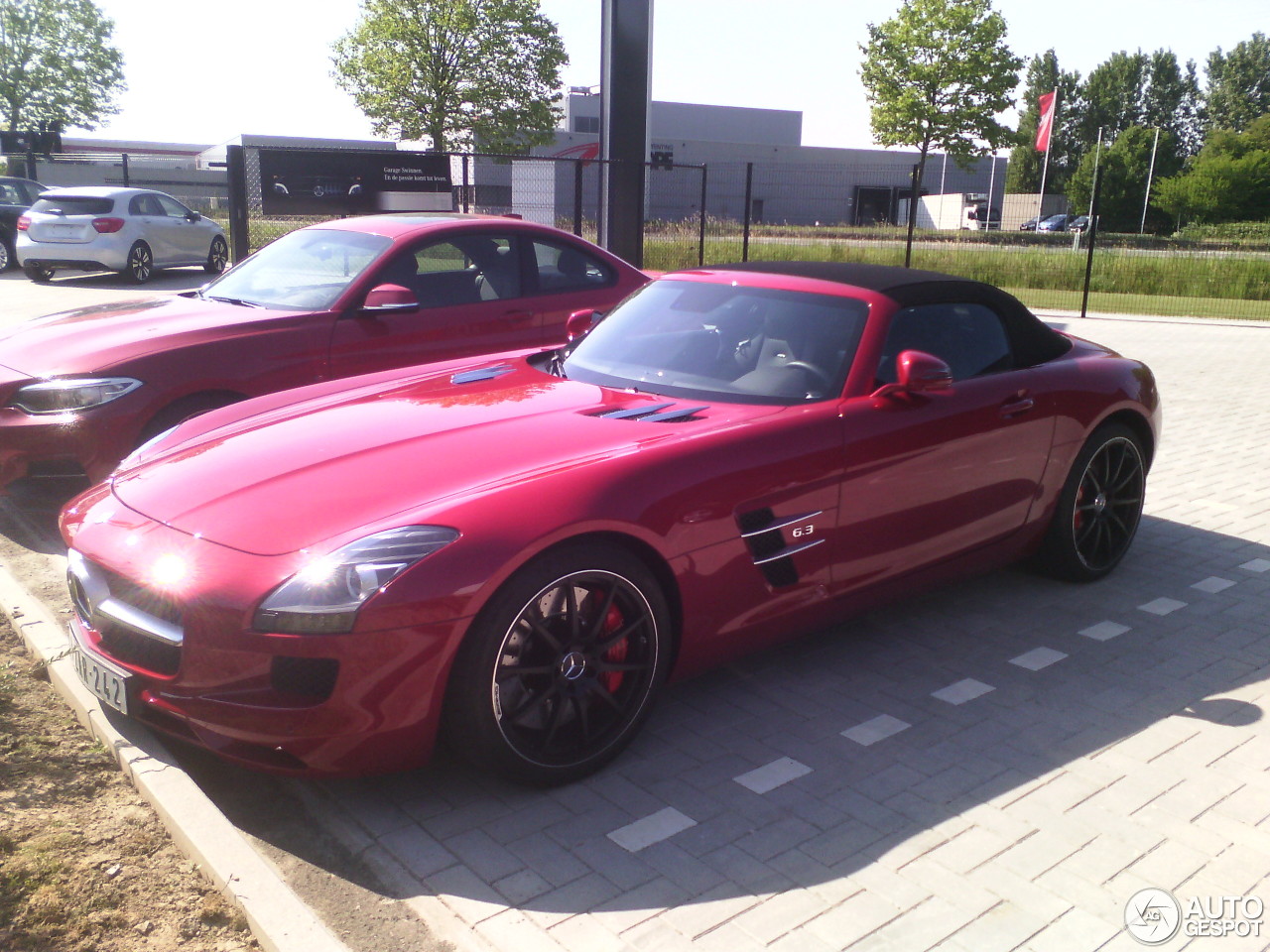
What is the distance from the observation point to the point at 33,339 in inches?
232

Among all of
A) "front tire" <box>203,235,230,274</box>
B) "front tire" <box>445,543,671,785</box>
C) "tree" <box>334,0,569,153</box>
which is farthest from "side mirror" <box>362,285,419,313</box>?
"tree" <box>334,0,569,153</box>

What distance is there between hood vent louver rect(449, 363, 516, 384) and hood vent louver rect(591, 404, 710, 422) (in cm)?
81

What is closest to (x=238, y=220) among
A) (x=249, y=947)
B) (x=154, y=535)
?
(x=154, y=535)

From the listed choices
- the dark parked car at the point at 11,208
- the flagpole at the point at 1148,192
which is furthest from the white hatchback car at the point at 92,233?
the flagpole at the point at 1148,192

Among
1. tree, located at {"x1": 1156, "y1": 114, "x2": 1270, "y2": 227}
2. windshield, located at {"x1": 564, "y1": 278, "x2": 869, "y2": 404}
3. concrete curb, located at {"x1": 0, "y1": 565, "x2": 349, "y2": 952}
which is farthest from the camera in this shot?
tree, located at {"x1": 1156, "y1": 114, "x2": 1270, "y2": 227}

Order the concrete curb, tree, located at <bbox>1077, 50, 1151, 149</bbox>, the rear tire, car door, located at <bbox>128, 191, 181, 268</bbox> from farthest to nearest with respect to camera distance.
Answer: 1. tree, located at <bbox>1077, 50, 1151, 149</bbox>
2. car door, located at <bbox>128, 191, 181, 268</bbox>
3. the rear tire
4. the concrete curb

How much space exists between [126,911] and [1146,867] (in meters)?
2.68

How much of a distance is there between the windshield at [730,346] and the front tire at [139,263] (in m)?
16.9

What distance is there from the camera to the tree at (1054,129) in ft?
310

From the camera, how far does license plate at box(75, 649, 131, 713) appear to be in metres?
3.08

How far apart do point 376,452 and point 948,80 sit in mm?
48943

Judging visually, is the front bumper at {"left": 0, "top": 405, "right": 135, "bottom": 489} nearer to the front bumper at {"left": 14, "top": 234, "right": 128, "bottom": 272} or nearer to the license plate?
the license plate

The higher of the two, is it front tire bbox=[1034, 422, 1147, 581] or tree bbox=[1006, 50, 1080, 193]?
tree bbox=[1006, 50, 1080, 193]

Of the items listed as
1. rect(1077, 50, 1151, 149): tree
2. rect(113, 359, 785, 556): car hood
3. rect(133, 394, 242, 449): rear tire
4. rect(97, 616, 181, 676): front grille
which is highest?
→ rect(1077, 50, 1151, 149): tree
